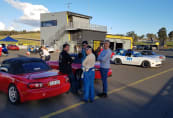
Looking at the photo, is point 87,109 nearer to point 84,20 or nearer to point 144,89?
point 144,89

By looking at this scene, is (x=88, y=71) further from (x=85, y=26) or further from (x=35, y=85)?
(x=85, y=26)

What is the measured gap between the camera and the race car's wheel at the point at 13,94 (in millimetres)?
4289

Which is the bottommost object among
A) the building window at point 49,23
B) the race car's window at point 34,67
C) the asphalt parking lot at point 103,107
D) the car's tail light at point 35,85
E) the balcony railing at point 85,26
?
the asphalt parking lot at point 103,107

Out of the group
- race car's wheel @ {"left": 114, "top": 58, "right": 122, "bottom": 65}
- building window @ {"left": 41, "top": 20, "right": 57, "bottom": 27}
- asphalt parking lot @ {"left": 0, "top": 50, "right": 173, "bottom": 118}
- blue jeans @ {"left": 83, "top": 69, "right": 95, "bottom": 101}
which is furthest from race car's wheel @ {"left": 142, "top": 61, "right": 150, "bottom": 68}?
building window @ {"left": 41, "top": 20, "right": 57, "bottom": 27}

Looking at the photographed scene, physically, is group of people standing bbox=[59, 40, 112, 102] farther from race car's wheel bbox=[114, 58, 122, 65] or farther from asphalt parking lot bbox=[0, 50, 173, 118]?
race car's wheel bbox=[114, 58, 122, 65]

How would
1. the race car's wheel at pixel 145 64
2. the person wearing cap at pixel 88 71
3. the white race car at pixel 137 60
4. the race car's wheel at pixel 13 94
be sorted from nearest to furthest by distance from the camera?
the race car's wheel at pixel 13 94 → the person wearing cap at pixel 88 71 → the white race car at pixel 137 60 → the race car's wheel at pixel 145 64

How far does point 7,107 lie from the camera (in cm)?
435

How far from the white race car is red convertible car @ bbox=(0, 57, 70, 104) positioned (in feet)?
26.8

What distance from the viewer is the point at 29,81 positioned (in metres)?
4.11

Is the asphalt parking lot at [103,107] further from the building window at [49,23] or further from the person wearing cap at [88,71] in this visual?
the building window at [49,23]

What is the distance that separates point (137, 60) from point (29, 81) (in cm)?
952

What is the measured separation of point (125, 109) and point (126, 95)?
3.96 feet

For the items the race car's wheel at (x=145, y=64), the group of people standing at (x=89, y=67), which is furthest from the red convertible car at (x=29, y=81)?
the race car's wheel at (x=145, y=64)

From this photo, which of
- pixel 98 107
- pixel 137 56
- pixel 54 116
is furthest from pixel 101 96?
pixel 137 56
